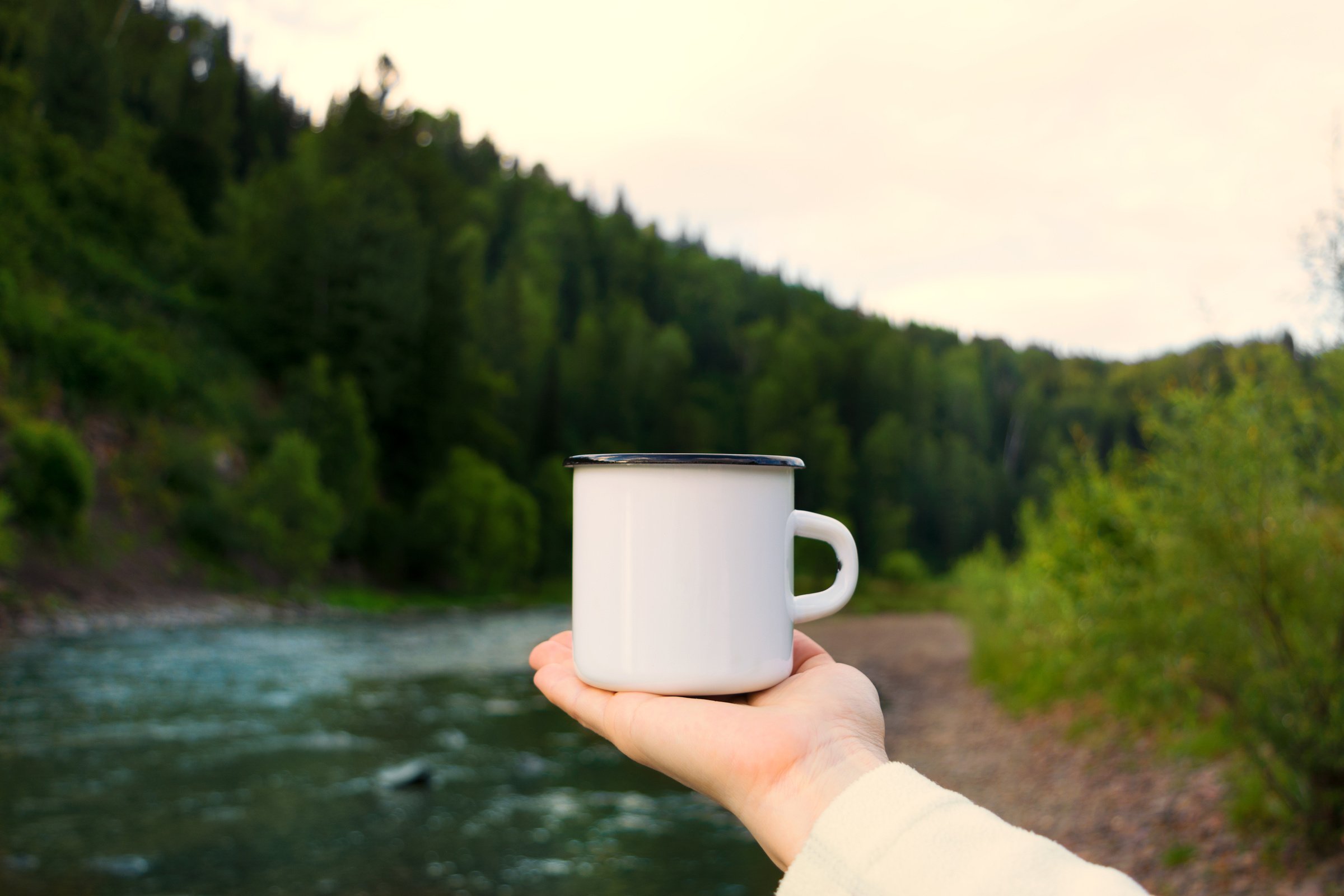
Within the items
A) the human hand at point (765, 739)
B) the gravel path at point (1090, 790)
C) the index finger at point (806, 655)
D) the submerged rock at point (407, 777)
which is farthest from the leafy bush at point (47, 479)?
the human hand at point (765, 739)

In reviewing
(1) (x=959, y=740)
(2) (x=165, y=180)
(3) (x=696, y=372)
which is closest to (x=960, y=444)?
(3) (x=696, y=372)

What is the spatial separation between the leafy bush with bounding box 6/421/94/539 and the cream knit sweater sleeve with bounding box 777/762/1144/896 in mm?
26031

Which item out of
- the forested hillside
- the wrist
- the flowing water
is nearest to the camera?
the wrist

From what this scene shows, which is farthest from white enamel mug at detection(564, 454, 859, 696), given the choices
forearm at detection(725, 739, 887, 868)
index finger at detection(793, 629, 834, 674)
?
forearm at detection(725, 739, 887, 868)

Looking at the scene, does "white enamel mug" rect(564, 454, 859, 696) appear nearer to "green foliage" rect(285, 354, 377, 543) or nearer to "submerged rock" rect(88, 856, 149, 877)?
"submerged rock" rect(88, 856, 149, 877)

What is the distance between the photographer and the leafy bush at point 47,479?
23188mm

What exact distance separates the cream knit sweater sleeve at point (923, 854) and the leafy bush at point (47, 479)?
2603 cm

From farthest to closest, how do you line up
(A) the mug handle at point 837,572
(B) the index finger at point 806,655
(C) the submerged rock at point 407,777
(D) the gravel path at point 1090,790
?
(C) the submerged rock at point 407,777
(D) the gravel path at point 1090,790
(B) the index finger at point 806,655
(A) the mug handle at point 837,572

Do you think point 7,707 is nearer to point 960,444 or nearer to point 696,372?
point 960,444

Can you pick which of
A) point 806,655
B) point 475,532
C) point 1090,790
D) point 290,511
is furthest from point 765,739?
point 475,532

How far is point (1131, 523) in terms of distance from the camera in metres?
6.91

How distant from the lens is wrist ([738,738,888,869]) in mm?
1396

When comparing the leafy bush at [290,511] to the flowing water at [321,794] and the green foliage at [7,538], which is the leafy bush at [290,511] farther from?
the flowing water at [321,794]

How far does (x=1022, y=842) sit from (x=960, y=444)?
69406 millimetres
